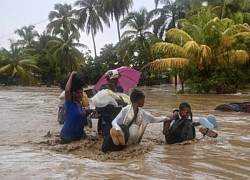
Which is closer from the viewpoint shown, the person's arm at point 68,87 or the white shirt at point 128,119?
the white shirt at point 128,119

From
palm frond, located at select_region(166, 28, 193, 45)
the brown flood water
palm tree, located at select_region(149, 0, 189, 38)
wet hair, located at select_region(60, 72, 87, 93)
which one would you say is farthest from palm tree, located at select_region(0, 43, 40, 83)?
wet hair, located at select_region(60, 72, 87, 93)

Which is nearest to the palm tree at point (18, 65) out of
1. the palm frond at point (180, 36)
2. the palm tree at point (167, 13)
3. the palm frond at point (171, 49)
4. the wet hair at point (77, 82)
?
the palm tree at point (167, 13)

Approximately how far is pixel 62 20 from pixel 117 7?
41.1 feet

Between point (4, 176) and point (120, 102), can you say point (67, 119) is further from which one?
point (4, 176)

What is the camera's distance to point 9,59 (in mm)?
44719

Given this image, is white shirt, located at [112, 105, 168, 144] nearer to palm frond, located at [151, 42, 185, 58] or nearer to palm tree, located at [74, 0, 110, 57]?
palm frond, located at [151, 42, 185, 58]

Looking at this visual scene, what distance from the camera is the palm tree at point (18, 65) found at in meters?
44.0

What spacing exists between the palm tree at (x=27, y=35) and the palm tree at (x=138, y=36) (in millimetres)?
18411

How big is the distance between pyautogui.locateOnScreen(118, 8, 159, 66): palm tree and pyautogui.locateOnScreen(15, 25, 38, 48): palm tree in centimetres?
1841

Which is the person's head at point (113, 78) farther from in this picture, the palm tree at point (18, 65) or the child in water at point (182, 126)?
the palm tree at point (18, 65)

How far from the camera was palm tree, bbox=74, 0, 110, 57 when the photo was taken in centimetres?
4169

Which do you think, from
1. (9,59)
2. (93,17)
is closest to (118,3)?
(93,17)

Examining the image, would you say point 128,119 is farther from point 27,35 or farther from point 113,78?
point 27,35

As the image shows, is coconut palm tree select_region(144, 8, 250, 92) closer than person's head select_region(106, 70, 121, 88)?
No
